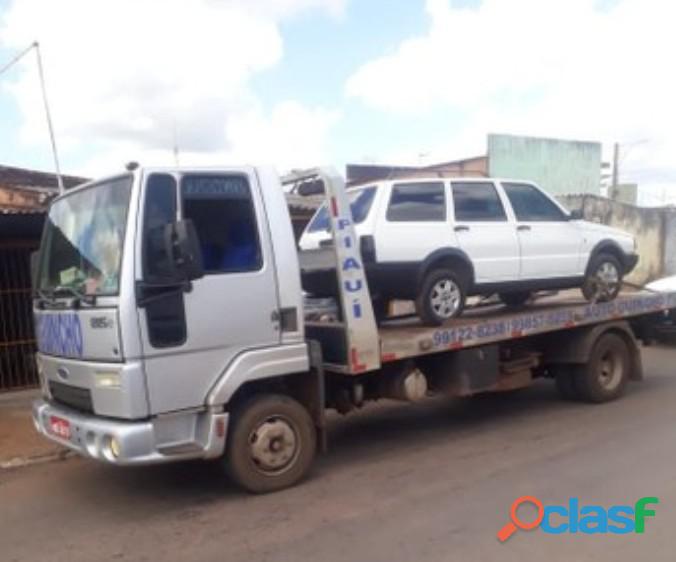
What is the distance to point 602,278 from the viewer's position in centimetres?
783

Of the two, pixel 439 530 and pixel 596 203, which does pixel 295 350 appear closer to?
pixel 439 530

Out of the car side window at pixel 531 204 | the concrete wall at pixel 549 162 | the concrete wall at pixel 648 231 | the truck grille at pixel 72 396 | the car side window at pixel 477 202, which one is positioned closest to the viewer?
the truck grille at pixel 72 396

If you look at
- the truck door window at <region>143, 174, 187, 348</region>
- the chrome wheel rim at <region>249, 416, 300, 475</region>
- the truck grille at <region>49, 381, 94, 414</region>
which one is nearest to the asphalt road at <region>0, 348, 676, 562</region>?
the chrome wheel rim at <region>249, 416, 300, 475</region>

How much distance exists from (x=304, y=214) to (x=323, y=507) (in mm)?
6554

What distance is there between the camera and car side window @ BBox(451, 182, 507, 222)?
6777mm

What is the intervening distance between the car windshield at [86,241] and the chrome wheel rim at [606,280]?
550 cm

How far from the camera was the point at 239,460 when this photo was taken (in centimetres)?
491

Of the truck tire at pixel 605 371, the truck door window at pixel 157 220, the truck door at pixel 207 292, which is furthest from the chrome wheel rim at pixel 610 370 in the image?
the truck door window at pixel 157 220

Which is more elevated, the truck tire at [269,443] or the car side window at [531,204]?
the car side window at [531,204]

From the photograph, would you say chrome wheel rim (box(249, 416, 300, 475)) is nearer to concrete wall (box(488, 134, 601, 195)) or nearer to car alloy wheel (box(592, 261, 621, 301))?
car alloy wheel (box(592, 261, 621, 301))

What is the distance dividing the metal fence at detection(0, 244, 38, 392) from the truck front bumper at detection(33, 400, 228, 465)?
5408 millimetres

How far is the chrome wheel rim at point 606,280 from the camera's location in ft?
25.6

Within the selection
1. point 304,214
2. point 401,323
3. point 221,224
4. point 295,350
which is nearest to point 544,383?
point 401,323

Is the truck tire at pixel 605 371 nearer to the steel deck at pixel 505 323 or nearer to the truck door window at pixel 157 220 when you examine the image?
the steel deck at pixel 505 323
